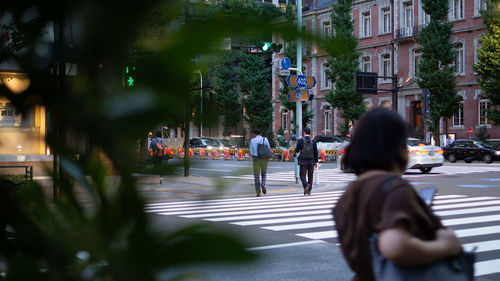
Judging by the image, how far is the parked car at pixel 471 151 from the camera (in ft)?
106

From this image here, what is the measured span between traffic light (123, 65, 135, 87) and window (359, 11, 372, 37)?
1926 inches

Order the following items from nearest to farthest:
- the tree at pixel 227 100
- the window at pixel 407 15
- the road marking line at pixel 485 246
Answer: the tree at pixel 227 100
the road marking line at pixel 485 246
the window at pixel 407 15

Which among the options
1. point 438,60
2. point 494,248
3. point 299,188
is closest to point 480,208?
point 494,248

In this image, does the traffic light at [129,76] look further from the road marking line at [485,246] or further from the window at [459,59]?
the window at [459,59]

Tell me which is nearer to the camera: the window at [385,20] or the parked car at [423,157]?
the parked car at [423,157]

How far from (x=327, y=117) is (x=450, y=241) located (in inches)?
1968

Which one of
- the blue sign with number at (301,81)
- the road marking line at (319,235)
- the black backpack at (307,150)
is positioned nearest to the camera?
the road marking line at (319,235)

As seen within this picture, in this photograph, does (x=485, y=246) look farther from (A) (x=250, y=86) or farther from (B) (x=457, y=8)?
(B) (x=457, y=8)

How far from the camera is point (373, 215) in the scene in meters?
2.20

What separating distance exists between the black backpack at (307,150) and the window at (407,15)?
33264 mm

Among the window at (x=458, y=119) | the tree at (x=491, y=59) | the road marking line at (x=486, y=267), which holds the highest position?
the tree at (x=491, y=59)

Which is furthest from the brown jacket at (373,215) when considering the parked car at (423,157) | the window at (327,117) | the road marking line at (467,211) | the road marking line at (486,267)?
the window at (327,117)

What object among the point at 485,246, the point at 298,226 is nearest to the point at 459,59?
the point at 298,226

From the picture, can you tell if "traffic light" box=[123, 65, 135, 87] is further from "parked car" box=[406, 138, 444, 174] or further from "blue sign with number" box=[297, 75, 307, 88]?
"parked car" box=[406, 138, 444, 174]
